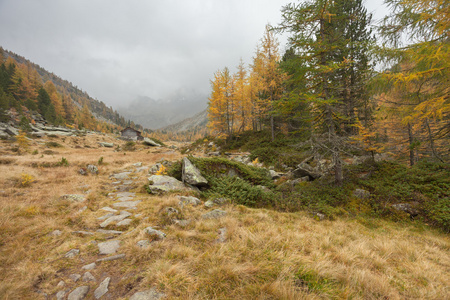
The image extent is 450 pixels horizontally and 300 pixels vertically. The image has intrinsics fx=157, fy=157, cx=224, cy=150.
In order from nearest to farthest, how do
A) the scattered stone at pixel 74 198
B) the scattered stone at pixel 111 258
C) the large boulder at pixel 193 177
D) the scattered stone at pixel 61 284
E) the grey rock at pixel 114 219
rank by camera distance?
the scattered stone at pixel 61 284 < the scattered stone at pixel 111 258 < the grey rock at pixel 114 219 < the scattered stone at pixel 74 198 < the large boulder at pixel 193 177

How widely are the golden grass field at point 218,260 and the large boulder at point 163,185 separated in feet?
6.25

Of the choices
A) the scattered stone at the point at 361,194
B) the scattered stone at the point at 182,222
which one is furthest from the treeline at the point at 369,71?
the scattered stone at the point at 182,222

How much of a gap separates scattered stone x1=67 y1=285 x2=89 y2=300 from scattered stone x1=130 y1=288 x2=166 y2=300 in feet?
2.79

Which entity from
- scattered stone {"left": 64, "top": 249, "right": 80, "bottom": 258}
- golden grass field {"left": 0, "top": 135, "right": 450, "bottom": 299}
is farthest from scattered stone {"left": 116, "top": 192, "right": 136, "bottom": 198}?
scattered stone {"left": 64, "top": 249, "right": 80, "bottom": 258}

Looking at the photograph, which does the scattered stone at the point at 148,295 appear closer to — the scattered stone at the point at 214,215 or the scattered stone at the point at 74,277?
the scattered stone at the point at 74,277

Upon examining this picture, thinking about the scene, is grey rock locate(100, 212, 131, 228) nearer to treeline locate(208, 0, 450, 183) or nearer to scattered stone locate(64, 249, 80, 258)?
scattered stone locate(64, 249, 80, 258)

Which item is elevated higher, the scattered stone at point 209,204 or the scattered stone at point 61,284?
the scattered stone at point 209,204

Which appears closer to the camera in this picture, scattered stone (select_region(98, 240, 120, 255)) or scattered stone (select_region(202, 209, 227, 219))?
scattered stone (select_region(98, 240, 120, 255))

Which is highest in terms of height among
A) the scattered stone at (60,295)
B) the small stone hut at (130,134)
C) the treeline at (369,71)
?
the small stone hut at (130,134)

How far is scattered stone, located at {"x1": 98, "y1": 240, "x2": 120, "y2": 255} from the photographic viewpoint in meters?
3.49

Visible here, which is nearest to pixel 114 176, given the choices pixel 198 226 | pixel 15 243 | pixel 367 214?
pixel 15 243

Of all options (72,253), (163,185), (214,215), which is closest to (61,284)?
(72,253)

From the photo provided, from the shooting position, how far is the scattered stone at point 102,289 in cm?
245

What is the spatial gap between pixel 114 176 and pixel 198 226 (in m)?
8.76
